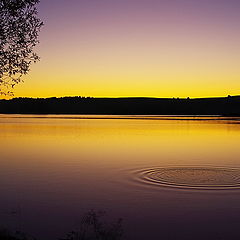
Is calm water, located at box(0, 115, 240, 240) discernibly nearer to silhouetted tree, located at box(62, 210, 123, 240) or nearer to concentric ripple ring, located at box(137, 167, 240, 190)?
concentric ripple ring, located at box(137, 167, 240, 190)

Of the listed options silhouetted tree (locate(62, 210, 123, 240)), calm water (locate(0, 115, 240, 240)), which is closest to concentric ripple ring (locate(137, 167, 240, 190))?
calm water (locate(0, 115, 240, 240))

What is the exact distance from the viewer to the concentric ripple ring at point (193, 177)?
78.2 ft

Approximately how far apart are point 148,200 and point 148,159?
16.7 metres

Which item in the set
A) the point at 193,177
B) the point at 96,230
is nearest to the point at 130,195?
the point at 96,230

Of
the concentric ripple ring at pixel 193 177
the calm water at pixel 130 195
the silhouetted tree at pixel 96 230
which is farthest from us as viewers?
the concentric ripple ring at pixel 193 177

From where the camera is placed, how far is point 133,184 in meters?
24.7

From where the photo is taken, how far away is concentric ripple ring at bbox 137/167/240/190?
23.8 m

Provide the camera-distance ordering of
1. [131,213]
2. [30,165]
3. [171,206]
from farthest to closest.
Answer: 1. [30,165]
2. [171,206]
3. [131,213]

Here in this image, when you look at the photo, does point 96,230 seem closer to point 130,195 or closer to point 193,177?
point 130,195

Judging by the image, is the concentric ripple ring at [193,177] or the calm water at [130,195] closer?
the calm water at [130,195]

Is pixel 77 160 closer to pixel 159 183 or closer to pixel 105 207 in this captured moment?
pixel 159 183

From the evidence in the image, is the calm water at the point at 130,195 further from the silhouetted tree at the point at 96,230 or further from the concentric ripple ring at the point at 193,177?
the silhouetted tree at the point at 96,230

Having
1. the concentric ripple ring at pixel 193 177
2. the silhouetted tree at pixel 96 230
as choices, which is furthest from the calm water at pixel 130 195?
the silhouetted tree at pixel 96 230

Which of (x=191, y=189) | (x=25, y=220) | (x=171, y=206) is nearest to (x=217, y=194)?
(x=191, y=189)
